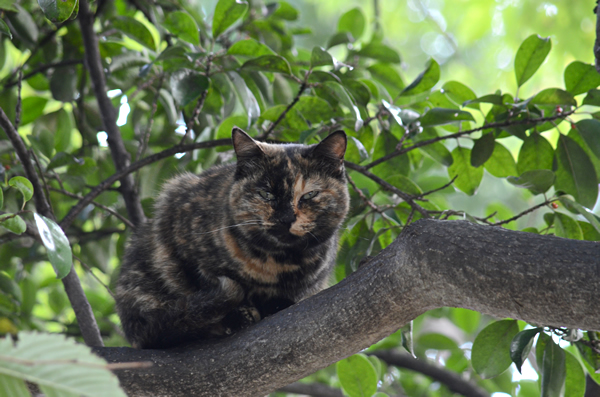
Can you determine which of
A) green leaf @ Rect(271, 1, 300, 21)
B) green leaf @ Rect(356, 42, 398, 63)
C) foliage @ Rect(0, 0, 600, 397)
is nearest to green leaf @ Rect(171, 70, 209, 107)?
foliage @ Rect(0, 0, 600, 397)

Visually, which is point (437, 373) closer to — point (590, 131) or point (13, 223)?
point (590, 131)

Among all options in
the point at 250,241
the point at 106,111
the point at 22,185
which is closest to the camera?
the point at 22,185

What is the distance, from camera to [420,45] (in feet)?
26.9

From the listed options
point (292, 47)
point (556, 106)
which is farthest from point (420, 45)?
point (556, 106)

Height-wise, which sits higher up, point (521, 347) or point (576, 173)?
point (576, 173)

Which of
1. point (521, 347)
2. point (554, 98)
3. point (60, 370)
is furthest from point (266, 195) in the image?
point (60, 370)

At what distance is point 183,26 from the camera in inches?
95.1

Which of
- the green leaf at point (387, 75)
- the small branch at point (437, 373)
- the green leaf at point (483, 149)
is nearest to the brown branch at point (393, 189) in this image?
the green leaf at point (483, 149)

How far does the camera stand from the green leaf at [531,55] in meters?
2.25

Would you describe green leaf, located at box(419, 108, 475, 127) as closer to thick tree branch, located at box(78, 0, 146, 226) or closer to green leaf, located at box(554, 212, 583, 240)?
green leaf, located at box(554, 212, 583, 240)

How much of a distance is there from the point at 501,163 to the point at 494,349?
2.86 feet

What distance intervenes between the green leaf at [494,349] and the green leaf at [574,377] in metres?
0.21

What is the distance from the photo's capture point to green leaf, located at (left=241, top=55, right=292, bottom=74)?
2219 mm

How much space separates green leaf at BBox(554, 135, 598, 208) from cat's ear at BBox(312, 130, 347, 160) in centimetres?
93
